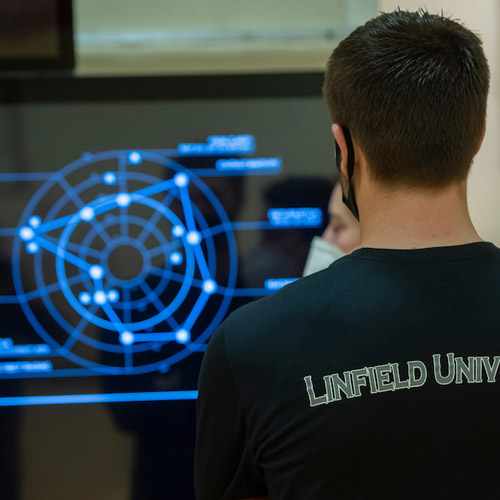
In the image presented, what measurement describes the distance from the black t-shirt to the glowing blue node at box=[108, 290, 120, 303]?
0.79 m

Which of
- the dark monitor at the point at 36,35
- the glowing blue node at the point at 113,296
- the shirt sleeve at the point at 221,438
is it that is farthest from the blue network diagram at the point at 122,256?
the shirt sleeve at the point at 221,438

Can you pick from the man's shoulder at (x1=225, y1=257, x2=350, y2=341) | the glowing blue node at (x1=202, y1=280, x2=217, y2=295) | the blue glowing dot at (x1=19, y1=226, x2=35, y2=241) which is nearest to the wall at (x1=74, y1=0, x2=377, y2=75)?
the blue glowing dot at (x1=19, y1=226, x2=35, y2=241)

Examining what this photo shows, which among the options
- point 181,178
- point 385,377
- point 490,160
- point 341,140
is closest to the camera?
point 385,377

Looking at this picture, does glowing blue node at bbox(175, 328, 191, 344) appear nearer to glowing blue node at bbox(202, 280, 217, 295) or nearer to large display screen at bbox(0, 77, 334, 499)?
large display screen at bbox(0, 77, 334, 499)

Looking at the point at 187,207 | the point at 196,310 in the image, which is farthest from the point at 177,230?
the point at 196,310

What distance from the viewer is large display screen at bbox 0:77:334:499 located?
152 cm

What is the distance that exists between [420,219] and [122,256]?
34.9 inches

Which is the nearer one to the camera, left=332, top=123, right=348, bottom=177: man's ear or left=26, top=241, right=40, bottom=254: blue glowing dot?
left=332, top=123, right=348, bottom=177: man's ear

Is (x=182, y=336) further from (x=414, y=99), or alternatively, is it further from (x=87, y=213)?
(x=414, y=99)

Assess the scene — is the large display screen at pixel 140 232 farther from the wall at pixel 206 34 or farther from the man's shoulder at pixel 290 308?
the man's shoulder at pixel 290 308

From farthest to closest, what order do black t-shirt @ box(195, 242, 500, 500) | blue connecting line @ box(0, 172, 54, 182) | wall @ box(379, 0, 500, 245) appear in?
wall @ box(379, 0, 500, 245) < blue connecting line @ box(0, 172, 54, 182) < black t-shirt @ box(195, 242, 500, 500)

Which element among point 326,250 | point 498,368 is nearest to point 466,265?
point 498,368

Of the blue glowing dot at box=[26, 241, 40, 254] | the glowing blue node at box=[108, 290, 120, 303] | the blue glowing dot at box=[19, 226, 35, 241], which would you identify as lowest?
the glowing blue node at box=[108, 290, 120, 303]

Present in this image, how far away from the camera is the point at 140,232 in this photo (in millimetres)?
1520
